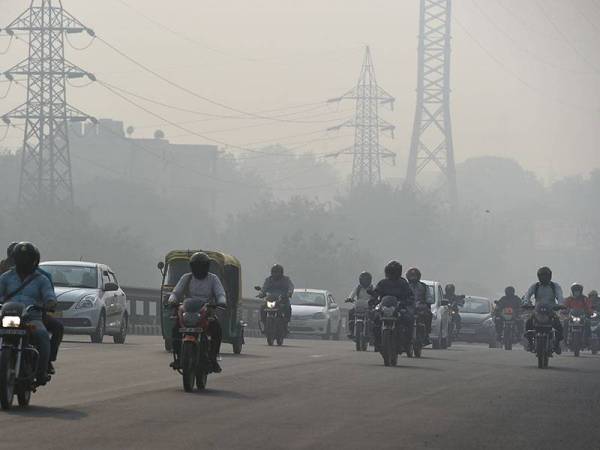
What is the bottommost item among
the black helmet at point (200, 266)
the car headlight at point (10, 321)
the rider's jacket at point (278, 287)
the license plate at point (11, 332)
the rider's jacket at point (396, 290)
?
the license plate at point (11, 332)

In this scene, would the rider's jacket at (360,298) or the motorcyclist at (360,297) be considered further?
the rider's jacket at (360,298)

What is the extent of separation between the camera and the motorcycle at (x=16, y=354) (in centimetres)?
1650

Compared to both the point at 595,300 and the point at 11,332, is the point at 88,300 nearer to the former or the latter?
the point at 11,332

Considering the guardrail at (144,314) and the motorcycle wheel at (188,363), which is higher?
the guardrail at (144,314)

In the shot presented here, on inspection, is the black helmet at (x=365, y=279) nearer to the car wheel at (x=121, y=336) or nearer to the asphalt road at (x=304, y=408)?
the car wheel at (x=121, y=336)

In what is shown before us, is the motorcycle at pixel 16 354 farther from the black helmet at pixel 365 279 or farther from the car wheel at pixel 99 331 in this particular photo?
the black helmet at pixel 365 279


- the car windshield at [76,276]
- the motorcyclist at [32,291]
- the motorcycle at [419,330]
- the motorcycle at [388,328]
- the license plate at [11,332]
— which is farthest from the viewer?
the car windshield at [76,276]

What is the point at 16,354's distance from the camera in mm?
16766

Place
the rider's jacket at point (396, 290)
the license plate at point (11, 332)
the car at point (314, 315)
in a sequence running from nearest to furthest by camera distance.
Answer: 1. the license plate at point (11, 332)
2. the rider's jacket at point (396, 290)
3. the car at point (314, 315)

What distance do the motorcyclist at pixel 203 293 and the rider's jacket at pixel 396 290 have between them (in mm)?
9781

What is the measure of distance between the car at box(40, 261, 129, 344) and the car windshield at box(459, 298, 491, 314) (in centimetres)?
2039

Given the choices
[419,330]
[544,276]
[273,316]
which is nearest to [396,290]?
[544,276]

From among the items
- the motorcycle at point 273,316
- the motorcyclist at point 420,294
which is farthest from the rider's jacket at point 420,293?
the motorcycle at point 273,316

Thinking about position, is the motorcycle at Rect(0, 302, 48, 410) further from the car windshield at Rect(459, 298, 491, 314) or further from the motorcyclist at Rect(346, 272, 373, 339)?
the car windshield at Rect(459, 298, 491, 314)
